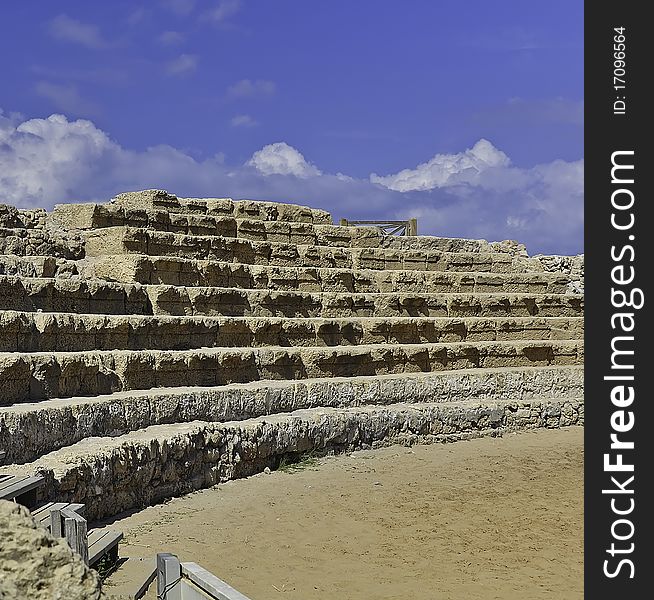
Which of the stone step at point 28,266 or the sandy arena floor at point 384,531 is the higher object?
the stone step at point 28,266

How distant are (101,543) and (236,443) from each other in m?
3.99

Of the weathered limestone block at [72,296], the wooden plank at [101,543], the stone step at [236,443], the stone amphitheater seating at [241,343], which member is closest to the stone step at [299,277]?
the stone amphitheater seating at [241,343]

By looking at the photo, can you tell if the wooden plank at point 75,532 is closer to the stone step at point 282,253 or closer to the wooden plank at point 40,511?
the wooden plank at point 40,511

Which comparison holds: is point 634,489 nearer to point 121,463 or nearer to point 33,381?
point 121,463

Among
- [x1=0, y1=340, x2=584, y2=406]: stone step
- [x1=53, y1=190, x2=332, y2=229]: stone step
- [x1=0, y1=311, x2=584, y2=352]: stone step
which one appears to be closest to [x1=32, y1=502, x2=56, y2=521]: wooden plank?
[x1=0, y1=340, x2=584, y2=406]: stone step

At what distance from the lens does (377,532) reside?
8.22m

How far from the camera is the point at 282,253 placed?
16.3 m

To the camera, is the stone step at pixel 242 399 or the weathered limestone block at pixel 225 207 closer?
the stone step at pixel 242 399

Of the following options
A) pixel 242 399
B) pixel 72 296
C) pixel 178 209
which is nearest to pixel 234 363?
pixel 242 399

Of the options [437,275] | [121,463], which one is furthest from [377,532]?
[437,275]

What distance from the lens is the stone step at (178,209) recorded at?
45.6ft

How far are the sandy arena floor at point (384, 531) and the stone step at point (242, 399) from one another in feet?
3.33

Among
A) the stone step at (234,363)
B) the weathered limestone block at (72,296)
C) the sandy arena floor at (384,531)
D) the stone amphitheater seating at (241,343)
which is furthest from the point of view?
the weathered limestone block at (72,296)

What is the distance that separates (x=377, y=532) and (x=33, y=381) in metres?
3.83
